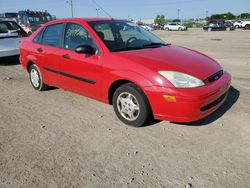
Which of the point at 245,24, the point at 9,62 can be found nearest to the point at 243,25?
the point at 245,24

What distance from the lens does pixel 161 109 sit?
3.93 meters

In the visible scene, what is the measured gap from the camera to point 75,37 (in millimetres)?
5074

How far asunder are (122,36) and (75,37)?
828 millimetres

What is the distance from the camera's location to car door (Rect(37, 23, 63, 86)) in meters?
5.38

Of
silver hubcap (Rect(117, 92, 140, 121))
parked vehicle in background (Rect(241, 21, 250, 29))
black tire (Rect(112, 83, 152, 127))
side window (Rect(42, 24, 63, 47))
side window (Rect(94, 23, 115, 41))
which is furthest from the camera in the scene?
parked vehicle in background (Rect(241, 21, 250, 29))

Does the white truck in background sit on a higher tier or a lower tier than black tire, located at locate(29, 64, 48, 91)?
higher

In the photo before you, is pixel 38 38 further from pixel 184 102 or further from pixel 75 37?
pixel 184 102

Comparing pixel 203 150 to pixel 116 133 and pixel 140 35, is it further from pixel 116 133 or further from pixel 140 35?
pixel 140 35

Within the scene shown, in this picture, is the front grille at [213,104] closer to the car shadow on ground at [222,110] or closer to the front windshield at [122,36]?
the car shadow on ground at [222,110]

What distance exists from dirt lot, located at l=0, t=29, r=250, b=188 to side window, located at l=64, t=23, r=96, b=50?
44.3 inches

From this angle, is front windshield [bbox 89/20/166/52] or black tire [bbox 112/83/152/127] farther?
front windshield [bbox 89/20/166/52]

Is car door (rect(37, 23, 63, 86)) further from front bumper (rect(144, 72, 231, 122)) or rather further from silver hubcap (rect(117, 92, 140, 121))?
front bumper (rect(144, 72, 231, 122))

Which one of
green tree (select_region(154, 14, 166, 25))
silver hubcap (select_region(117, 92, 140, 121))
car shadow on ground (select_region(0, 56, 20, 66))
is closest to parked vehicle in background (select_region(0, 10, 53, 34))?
car shadow on ground (select_region(0, 56, 20, 66))

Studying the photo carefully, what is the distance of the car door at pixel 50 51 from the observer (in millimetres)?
5383
